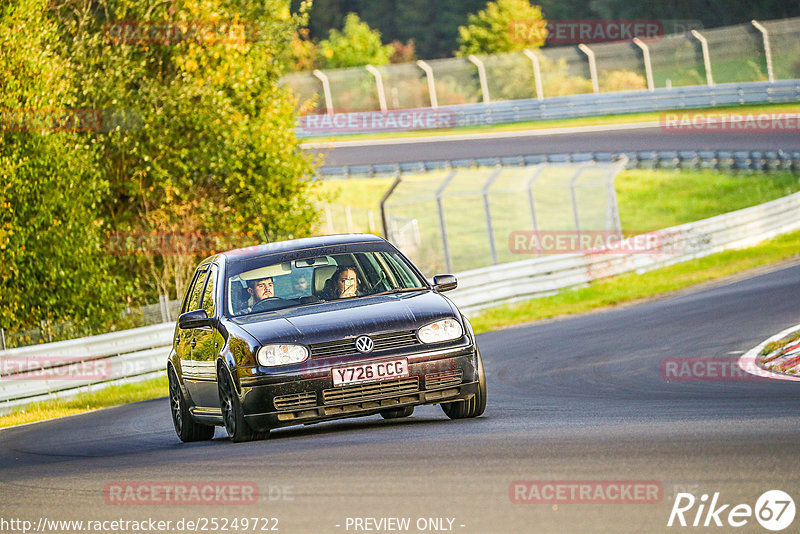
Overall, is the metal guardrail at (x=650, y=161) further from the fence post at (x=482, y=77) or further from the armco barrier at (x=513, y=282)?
the fence post at (x=482, y=77)

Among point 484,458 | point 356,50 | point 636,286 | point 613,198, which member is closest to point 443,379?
point 484,458

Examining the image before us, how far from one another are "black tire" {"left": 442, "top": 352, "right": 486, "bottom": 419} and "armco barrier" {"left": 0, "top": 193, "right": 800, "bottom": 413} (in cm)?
929

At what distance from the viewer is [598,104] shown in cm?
4628

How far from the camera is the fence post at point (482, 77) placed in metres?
47.9

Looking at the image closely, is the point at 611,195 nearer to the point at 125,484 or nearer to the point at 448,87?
the point at 125,484

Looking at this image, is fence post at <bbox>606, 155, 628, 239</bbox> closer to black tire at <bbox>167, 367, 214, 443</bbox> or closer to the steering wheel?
black tire at <bbox>167, 367, 214, 443</bbox>

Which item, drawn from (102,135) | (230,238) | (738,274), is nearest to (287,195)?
(230,238)

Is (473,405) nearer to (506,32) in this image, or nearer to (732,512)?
(732,512)

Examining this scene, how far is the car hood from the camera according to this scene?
859 cm

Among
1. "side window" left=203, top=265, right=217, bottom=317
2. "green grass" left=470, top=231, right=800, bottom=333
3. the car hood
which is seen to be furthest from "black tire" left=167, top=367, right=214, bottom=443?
"green grass" left=470, top=231, right=800, bottom=333

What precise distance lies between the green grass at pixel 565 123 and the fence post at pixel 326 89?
1220 mm

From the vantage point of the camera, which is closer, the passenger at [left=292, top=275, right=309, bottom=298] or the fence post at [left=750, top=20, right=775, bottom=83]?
the passenger at [left=292, top=275, right=309, bottom=298]

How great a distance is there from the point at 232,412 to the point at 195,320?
0.92 meters

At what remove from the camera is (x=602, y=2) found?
69750mm
